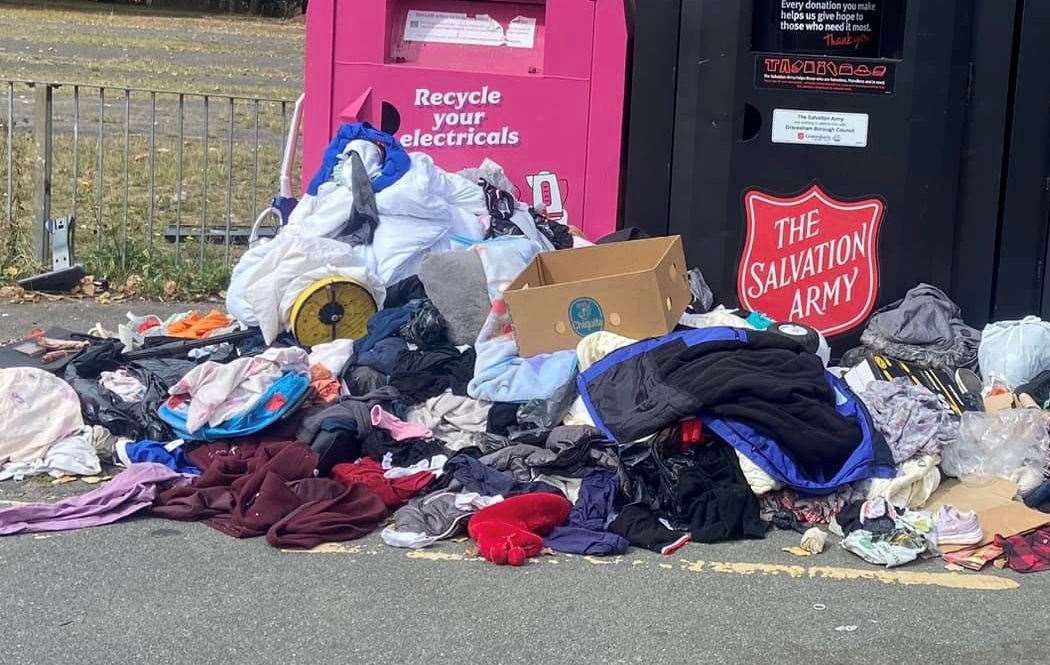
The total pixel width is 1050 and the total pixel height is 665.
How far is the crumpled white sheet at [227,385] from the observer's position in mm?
4926

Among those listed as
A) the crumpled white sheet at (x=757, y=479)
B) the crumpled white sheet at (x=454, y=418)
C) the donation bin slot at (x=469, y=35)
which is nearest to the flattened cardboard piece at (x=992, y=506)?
the crumpled white sheet at (x=757, y=479)

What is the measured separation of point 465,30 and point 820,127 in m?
1.87

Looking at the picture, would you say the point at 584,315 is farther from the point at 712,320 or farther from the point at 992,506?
the point at 992,506

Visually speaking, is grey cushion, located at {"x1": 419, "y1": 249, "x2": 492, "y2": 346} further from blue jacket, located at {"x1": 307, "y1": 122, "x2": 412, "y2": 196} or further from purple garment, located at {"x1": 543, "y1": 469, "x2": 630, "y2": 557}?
purple garment, located at {"x1": 543, "y1": 469, "x2": 630, "y2": 557}

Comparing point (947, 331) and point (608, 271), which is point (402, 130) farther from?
point (947, 331)

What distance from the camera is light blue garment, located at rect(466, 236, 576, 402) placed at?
17.0 feet

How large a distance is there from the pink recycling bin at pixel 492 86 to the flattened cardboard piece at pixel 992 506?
2360 mm

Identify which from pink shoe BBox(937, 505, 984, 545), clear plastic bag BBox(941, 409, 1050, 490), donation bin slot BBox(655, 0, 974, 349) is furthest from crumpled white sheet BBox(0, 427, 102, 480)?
clear plastic bag BBox(941, 409, 1050, 490)

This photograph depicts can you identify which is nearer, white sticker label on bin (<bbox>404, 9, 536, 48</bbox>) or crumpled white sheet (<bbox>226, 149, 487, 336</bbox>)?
crumpled white sheet (<bbox>226, 149, 487, 336</bbox>)

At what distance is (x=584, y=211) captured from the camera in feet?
21.4

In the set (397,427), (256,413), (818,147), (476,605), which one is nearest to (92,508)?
(256,413)

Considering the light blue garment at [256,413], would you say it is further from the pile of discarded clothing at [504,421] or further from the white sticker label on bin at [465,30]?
the white sticker label on bin at [465,30]

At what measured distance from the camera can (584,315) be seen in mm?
5344

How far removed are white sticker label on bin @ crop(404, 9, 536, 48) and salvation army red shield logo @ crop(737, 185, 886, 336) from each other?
1.46m
